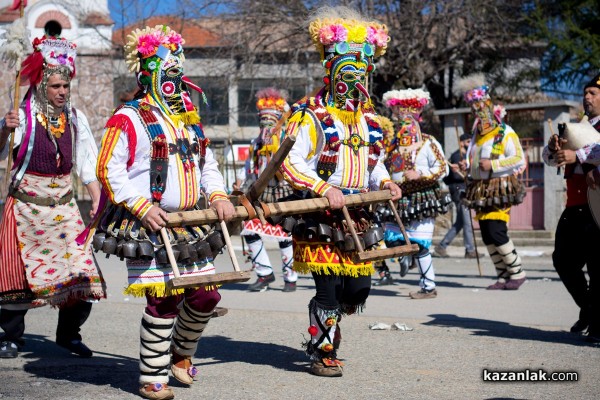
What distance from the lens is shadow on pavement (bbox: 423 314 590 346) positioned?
299 inches

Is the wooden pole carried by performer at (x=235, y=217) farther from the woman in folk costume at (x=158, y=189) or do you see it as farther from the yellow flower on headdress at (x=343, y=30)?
the yellow flower on headdress at (x=343, y=30)

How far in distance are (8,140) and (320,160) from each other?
2.32 meters

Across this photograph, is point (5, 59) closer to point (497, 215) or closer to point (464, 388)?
point (464, 388)

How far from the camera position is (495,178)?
10.6 metres

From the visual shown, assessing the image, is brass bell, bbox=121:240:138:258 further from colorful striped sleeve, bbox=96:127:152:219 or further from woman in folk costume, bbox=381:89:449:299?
woman in folk costume, bbox=381:89:449:299

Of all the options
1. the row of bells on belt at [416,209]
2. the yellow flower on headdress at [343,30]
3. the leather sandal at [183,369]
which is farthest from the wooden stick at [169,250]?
the row of bells on belt at [416,209]

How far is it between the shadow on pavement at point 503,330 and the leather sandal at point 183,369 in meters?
2.77

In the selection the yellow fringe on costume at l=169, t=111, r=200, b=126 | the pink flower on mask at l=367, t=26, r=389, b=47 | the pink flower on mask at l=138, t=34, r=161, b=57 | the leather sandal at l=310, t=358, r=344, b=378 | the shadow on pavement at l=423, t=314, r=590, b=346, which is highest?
the pink flower on mask at l=367, t=26, r=389, b=47

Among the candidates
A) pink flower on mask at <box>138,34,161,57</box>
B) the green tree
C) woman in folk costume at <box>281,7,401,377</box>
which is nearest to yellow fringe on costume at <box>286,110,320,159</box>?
woman in folk costume at <box>281,7,401,377</box>

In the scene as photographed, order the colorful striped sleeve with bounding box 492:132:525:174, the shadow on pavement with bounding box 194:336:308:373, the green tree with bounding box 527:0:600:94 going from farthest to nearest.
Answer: the green tree with bounding box 527:0:600:94
the colorful striped sleeve with bounding box 492:132:525:174
the shadow on pavement with bounding box 194:336:308:373

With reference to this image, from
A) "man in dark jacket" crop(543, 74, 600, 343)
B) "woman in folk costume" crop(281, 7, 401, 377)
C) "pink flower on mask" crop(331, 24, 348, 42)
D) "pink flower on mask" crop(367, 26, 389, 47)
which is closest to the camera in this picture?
"woman in folk costume" crop(281, 7, 401, 377)

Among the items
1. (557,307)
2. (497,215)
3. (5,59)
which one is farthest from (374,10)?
(5,59)

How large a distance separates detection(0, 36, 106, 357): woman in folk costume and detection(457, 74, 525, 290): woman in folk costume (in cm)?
497

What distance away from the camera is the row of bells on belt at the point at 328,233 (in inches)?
247
